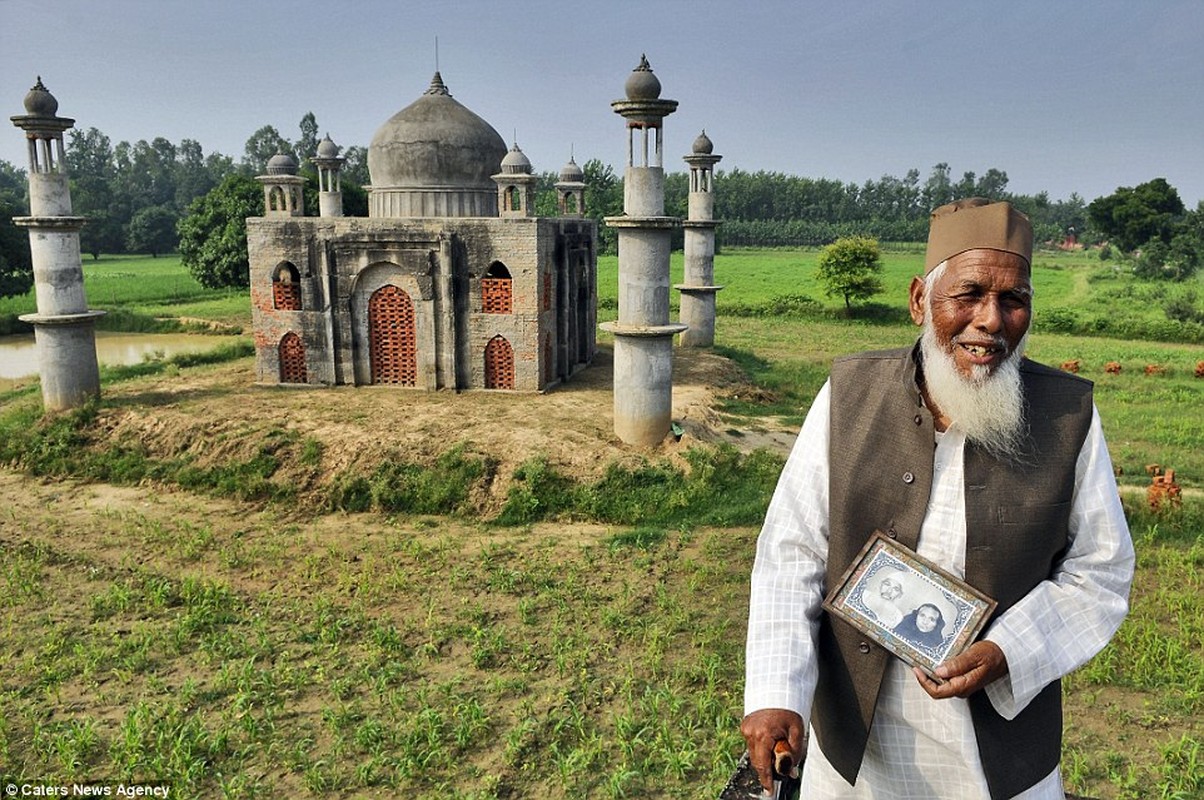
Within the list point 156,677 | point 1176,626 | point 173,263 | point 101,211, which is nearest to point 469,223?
point 156,677

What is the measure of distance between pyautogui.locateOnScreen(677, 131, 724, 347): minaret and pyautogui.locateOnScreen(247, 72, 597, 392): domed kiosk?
591cm

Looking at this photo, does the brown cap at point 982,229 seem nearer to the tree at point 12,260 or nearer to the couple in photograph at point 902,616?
the couple in photograph at point 902,616

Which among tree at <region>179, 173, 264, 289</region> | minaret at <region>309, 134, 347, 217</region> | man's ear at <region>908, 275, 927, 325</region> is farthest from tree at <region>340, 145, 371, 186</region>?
man's ear at <region>908, 275, 927, 325</region>

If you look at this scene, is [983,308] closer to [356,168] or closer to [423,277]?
[423,277]

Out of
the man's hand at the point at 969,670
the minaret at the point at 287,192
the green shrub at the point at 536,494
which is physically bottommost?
the green shrub at the point at 536,494

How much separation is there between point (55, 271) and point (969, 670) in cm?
1709

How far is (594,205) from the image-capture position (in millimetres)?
57438

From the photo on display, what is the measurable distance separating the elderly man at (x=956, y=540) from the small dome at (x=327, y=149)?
20.2 m

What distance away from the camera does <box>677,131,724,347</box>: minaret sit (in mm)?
23156

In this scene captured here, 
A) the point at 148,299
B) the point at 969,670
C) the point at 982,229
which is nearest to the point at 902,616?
the point at 969,670

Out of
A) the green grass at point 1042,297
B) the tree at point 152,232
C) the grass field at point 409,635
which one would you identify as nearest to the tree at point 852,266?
the green grass at point 1042,297

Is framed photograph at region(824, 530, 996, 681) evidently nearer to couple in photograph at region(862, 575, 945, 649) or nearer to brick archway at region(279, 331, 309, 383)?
couple in photograph at region(862, 575, 945, 649)

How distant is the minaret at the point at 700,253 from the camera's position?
76.0ft

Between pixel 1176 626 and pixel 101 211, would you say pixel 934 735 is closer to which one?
pixel 1176 626
